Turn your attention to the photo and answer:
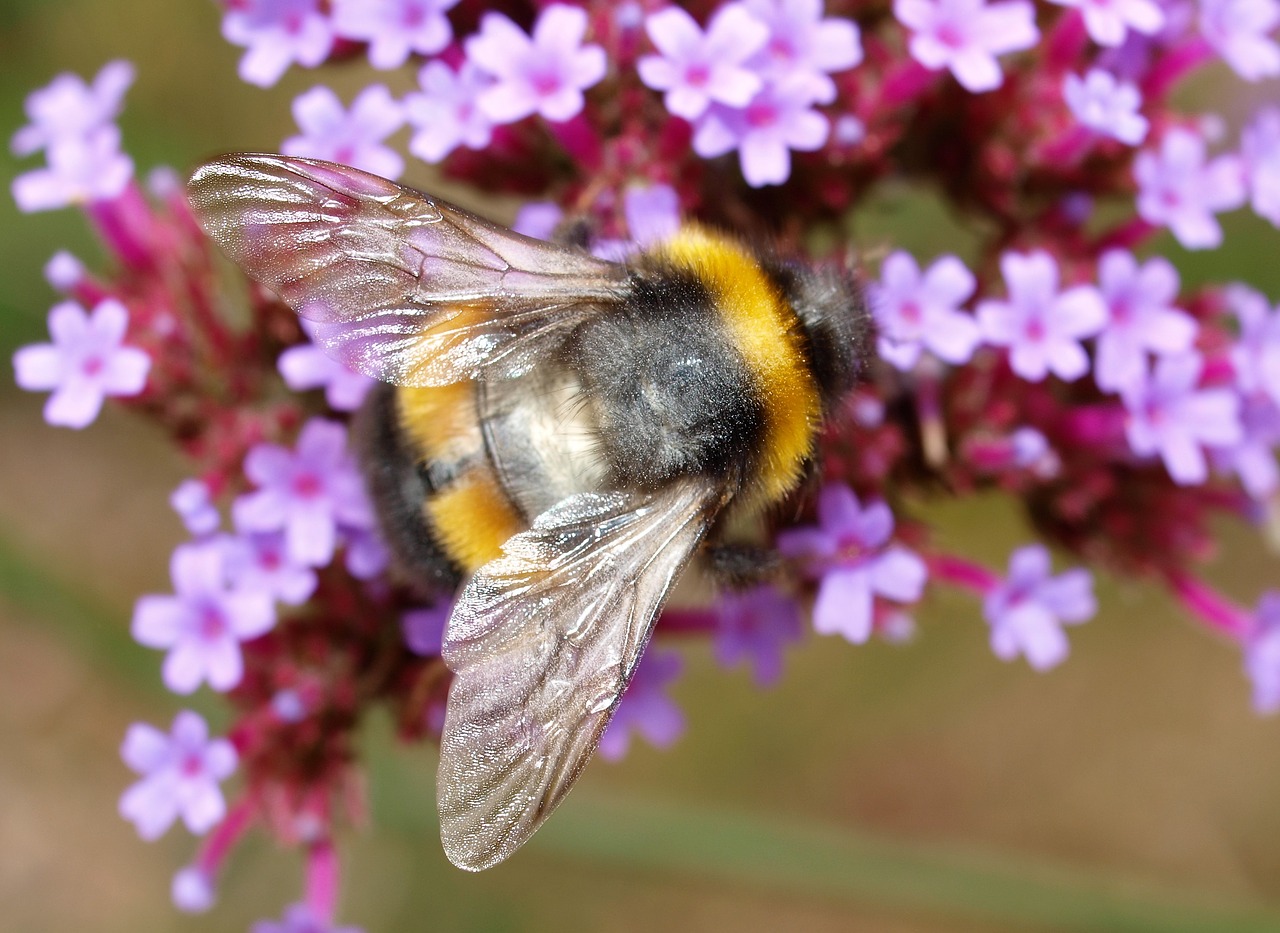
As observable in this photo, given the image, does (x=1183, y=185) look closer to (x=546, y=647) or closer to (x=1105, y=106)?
(x=1105, y=106)

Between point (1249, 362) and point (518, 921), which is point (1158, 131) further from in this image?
point (518, 921)

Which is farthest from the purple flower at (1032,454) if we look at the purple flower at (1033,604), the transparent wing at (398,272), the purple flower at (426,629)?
the purple flower at (426,629)

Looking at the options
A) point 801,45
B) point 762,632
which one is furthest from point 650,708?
point 801,45

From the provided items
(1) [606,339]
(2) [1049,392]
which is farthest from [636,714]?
(2) [1049,392]

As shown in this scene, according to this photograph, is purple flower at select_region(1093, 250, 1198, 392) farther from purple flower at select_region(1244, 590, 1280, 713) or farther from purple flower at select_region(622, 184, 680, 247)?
purple flower at select_region(622, 184, 680, 247)

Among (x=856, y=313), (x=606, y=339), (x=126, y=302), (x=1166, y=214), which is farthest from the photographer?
(x=126, y=302)

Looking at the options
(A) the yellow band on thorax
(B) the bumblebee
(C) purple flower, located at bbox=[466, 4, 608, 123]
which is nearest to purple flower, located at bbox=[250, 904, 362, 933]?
(B) the bumblebee

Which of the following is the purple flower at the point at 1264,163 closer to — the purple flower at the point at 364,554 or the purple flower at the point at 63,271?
the purple flower at the point at 364,554
